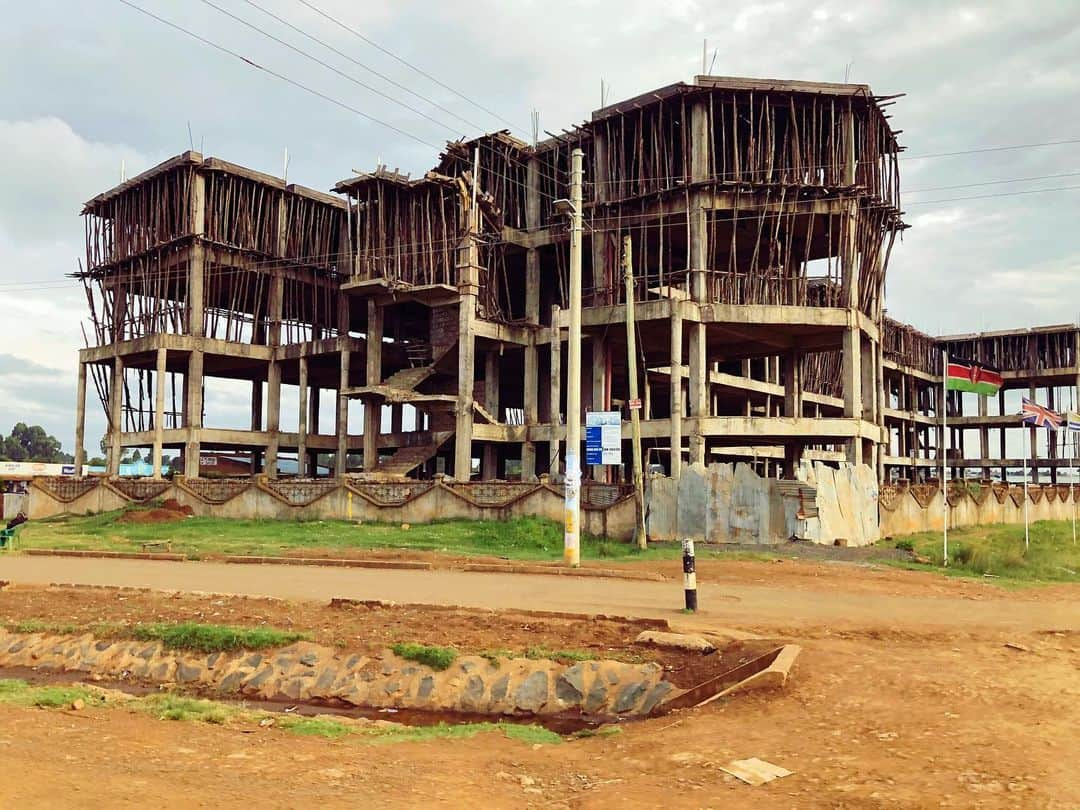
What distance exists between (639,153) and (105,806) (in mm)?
39658

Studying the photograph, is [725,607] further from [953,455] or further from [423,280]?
[953,455]

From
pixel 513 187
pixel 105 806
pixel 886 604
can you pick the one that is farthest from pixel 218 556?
pixel 513 187

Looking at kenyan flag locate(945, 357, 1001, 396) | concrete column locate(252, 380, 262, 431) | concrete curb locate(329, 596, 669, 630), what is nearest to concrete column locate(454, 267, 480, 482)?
kenyan flag locate(945, 357, 1001, 396)

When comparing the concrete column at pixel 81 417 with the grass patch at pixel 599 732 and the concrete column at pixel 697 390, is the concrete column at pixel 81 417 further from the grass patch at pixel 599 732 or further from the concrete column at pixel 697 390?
the grass patch at pixel 599 732

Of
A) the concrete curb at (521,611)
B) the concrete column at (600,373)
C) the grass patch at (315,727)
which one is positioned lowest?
the grass patch at (315,727)

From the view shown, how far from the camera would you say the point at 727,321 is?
39.2m

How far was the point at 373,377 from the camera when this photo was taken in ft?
165

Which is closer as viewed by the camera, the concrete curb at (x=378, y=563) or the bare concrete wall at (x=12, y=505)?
the concrete curb at (x=378, y=563)

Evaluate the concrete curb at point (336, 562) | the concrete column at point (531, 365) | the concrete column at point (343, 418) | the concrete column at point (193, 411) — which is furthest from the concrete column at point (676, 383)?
the concrete column at point (193, 411)

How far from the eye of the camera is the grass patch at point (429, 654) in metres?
11.1

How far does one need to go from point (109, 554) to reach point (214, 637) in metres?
13.7

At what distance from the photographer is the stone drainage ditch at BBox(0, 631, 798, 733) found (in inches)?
396

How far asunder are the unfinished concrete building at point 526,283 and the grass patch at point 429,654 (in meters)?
25.9

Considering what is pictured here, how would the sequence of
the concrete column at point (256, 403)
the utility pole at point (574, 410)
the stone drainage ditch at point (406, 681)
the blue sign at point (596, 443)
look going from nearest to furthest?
the stone drainage ditch at point (406, 681), the utility pole at point (574, 410), the blue sign at point (596, 443), the concrete column at point (256, 403)
